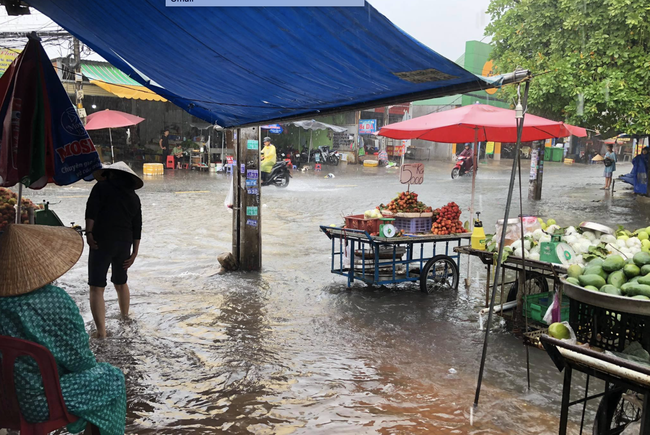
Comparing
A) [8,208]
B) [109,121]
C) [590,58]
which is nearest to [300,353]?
[8,208]

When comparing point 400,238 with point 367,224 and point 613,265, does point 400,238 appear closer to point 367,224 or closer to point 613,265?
point 367,224

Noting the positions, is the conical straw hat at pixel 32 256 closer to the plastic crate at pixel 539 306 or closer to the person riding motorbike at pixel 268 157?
the plastic crate at pixel 539 306

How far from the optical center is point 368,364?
491 centimetres

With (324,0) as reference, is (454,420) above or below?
below

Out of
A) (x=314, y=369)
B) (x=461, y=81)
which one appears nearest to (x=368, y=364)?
(x=314, y=369)

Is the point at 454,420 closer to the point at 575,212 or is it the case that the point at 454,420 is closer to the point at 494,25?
the point at 575,212

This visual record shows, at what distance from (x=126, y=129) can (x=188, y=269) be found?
19.9 m

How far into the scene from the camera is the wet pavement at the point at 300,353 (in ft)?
12.9

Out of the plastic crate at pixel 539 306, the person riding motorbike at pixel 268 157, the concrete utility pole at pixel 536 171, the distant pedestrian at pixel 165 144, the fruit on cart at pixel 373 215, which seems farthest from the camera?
the distant pedestrian at pixel 165 144

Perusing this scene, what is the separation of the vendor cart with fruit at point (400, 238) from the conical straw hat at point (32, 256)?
14.1 ft

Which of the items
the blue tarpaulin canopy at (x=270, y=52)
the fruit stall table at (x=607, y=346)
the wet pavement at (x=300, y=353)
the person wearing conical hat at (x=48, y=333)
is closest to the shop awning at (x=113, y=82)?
the wet pavement at (x=300, y=353)

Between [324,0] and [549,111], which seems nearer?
[324,0]

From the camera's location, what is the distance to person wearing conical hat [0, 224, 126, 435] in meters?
2.54

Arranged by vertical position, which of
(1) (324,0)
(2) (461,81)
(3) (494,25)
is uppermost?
(3) (494,25)
